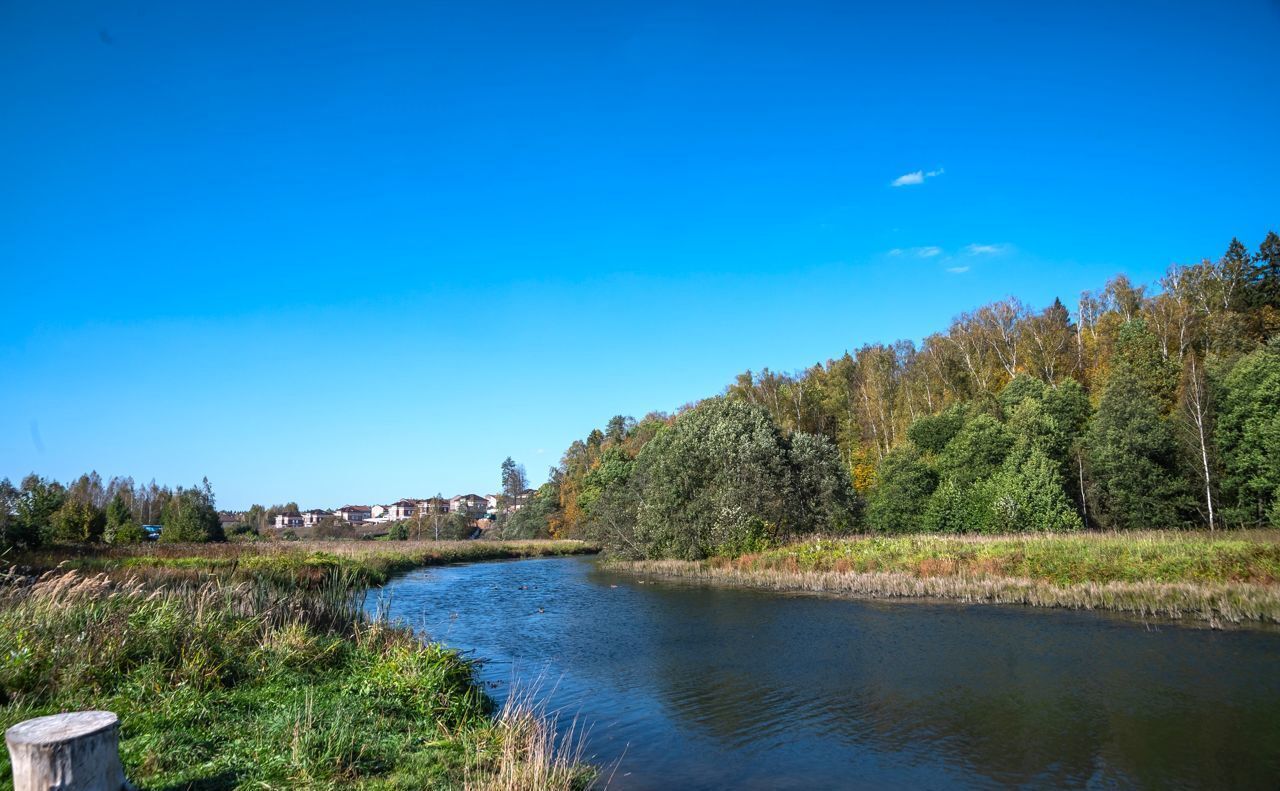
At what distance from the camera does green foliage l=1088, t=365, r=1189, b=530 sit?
3872 centimetres

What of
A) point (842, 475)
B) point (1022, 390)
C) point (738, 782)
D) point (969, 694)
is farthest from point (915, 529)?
point (738, 782)

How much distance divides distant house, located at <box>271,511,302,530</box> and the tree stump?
598 ft

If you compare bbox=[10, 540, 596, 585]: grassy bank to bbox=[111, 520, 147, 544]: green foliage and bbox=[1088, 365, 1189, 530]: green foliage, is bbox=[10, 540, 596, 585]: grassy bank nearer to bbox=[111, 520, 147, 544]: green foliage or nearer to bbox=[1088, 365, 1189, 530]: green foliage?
bbox=[111, 520, 147, 544]: green foliage

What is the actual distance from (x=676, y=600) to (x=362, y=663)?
69.7 ft

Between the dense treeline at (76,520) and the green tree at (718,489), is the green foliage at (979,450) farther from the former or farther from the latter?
the dense treeline at (76,520)

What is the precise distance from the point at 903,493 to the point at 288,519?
16882 cm

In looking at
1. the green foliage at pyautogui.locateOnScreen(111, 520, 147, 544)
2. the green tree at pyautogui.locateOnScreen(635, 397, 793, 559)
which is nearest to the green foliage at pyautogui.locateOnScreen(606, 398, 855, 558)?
the green tree at pyautogui.locateOnScreen(635, 397, 793, 559)

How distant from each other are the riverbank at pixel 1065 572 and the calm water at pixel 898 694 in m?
1.56

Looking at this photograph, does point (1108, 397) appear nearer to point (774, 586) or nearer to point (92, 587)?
point (774, 586)

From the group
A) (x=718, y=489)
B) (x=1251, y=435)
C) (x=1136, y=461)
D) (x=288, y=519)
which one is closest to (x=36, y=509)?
(x=718, y=489)

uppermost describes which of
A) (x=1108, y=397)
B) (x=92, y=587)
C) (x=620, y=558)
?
(x=1108, y=397)

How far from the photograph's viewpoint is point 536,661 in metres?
20.0

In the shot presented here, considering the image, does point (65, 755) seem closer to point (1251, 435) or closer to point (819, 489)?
point (819, 489)

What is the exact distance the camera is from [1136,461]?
3938 cm
